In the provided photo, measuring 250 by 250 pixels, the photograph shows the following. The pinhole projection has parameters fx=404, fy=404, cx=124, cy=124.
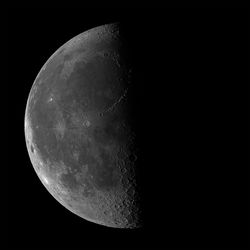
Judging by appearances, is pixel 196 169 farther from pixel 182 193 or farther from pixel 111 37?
pixel 111 37

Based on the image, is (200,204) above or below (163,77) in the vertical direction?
Result: below

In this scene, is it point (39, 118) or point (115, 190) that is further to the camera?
point (39, 118)

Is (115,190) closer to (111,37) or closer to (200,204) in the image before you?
(200,204)

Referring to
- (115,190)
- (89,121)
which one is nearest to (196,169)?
(115,190)

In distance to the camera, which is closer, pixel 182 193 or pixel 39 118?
pixel 182 193

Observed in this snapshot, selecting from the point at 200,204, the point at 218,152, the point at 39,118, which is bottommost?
the point at 200,204

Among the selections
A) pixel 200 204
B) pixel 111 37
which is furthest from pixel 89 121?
pixel 200 204
